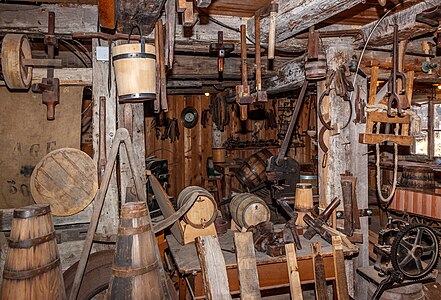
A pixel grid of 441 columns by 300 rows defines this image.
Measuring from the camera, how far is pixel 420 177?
18.7 ft

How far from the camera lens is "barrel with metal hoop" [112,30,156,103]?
239cm

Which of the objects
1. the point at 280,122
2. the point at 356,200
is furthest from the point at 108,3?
the point at 280,122

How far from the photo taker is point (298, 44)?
12.1 feet

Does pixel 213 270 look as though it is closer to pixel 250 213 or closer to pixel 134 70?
pixel 250 213

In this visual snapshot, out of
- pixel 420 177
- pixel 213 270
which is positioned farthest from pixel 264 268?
pixel 420 177

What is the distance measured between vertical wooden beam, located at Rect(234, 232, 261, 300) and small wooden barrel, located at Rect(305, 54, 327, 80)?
62.1 inches

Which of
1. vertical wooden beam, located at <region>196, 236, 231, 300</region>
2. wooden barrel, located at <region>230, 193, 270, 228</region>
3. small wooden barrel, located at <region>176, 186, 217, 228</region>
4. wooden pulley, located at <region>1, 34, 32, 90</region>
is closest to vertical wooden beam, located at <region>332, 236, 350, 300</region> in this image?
wooden barrel, located at <region>230, 193, 270, 228</region>

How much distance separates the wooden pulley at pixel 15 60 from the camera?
8.91ft

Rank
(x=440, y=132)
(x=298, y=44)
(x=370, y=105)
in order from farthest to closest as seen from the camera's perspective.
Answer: (x=440, y=132)
(x=298, y=44)
(x=370, y=105)

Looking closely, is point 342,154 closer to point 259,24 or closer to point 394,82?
point 394,82

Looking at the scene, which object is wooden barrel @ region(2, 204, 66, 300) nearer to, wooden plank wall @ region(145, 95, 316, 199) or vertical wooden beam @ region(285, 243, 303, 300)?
vertical wooden beam @ region(285, 243, 303, 300)

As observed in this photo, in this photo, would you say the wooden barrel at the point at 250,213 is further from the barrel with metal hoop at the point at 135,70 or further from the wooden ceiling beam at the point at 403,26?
the wooden ceiling beam at the point at 403,26

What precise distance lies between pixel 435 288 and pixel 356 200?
1647 millimetres

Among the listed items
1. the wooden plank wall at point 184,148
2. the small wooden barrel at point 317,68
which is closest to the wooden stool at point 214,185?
the wooden plank wall at point 184,148
